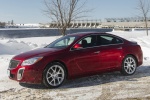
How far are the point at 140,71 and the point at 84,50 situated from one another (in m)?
2.64

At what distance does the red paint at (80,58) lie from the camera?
7070 mm

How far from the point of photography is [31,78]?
7.03 meters

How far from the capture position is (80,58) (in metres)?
7.70

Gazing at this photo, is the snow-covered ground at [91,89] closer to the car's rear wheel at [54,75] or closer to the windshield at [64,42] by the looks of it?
the car's rear wheel at [54,75]

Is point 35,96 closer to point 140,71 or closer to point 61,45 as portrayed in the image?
point 61,45

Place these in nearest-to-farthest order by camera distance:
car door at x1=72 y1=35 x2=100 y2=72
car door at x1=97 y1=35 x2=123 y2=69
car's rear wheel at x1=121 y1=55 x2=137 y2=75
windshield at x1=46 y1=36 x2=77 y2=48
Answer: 1. car door at x1=72 y1=35 x2=100 y2=72
2. windshield at x1=46 y1=36 x2=77 y2=48
3. car door at x1=97 y1=35 x2=123 y2=69
4. car's rear wheel at x1=121 y1=55 x2=137 y2=75

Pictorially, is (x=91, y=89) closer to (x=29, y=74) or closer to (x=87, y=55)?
(x=87, y=55)

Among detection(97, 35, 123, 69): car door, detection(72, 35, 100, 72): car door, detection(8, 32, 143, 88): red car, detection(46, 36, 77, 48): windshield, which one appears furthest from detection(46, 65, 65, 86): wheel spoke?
detection(97, 35, 123, 69): car door

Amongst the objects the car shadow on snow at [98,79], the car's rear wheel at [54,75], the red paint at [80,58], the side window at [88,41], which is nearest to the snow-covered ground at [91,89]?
the car shadow on snow at [98,79]

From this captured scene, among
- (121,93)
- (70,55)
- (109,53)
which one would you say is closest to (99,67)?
(109,53)

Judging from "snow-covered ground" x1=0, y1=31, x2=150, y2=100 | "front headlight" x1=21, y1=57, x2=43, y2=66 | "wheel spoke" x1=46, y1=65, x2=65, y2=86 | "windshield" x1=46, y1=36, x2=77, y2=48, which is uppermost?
"windshield" x1=46, y1=36, x2=77, y2=48

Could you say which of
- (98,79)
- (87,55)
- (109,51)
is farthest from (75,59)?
(109,51)

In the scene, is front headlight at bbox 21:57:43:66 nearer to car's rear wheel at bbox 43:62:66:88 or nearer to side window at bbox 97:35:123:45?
car's rear wheel at bbox 43:62:66:88

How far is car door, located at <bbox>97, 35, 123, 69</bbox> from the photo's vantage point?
323 inches
